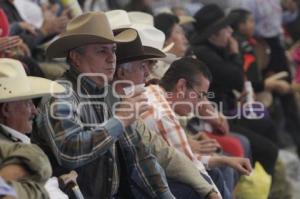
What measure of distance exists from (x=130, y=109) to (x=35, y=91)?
46 centimetres

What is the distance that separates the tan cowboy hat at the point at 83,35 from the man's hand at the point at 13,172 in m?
1.24

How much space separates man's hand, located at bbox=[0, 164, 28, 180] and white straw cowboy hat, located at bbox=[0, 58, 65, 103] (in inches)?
29.2

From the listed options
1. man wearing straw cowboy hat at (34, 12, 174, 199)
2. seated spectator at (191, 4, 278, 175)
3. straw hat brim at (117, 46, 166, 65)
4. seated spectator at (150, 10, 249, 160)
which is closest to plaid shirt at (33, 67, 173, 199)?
man wearing straw cowboy hat at (34, 12, 174, 199)

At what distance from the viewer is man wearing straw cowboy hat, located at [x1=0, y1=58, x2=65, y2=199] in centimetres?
383

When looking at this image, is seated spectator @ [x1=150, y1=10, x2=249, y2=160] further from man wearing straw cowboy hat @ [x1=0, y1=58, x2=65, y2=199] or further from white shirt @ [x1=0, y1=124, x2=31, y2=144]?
white shirt @ [x1=0, y1=124, x2=31, y2=144]

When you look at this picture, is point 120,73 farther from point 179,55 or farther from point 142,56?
point 179,55

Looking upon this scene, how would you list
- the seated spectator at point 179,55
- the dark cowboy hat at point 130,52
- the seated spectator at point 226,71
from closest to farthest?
1. the dark cowboy hat at point 130,52
2. the seated spectator at point 179,55
3. the seated spectator at point 226,71

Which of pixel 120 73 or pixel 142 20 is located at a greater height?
pixel 120 73

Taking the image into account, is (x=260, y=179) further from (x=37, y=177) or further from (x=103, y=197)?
(x=37, y=177)

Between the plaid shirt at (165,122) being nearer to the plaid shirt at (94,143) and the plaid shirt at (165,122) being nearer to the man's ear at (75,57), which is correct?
the plaid shirt at (94,143)

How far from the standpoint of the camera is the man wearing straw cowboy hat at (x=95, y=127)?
460 centimetres

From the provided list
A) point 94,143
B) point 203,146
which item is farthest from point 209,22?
point 94,143

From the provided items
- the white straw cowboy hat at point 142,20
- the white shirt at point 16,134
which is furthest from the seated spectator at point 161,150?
the white straw cowboy hat at point 142,20

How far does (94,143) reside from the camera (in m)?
4.60
